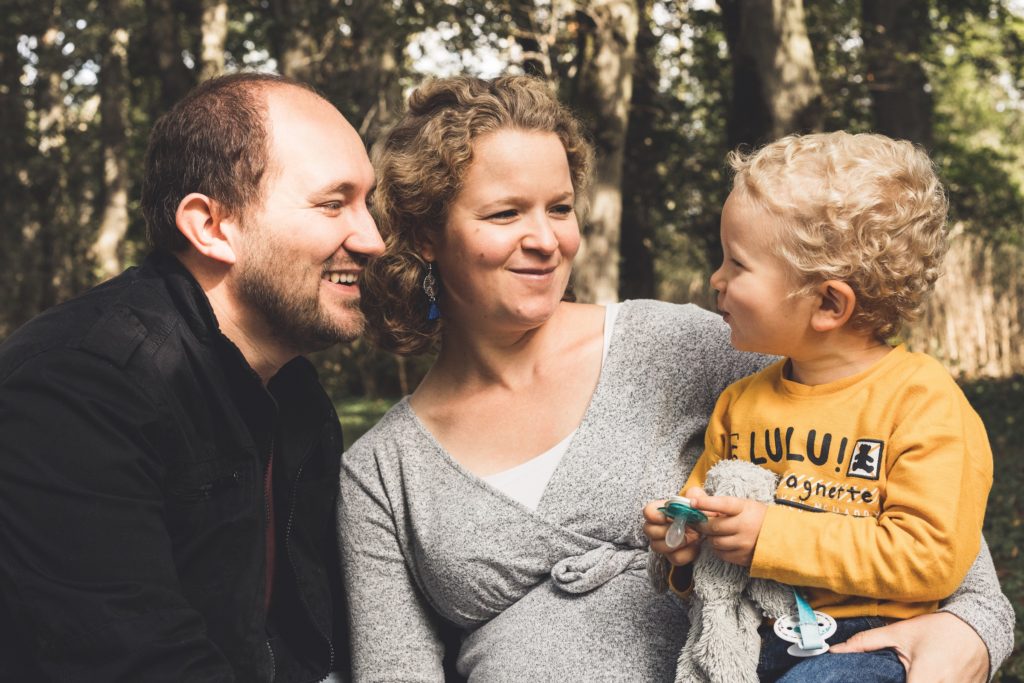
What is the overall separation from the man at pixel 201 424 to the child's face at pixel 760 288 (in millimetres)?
1013

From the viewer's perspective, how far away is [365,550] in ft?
9.43

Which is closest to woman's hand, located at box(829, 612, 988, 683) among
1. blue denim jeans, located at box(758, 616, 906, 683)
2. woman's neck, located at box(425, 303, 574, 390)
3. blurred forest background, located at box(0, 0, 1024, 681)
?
blue denim jeans, located at box(758, 616, 906, 683)

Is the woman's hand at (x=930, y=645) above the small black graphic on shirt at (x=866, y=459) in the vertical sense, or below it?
below

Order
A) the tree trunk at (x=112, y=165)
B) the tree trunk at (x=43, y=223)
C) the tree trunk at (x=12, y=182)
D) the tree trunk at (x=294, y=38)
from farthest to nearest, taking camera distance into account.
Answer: the tree trunk at (x=43, y=223)
the tree trunk at (x=12, y=182)
the tree trunk at (x=112, y=165)
the tree trunk at (x=294, y=38)

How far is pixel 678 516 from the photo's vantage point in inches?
85.3

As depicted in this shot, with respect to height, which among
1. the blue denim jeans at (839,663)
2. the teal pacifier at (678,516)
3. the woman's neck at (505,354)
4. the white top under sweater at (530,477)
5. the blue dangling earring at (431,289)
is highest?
the blue dangling earring at (431,289)

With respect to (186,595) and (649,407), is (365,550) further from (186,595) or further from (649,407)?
(649,407)

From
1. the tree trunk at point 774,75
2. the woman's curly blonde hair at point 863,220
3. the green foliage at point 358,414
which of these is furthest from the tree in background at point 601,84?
the woman's curly blonde hair at point 863,220

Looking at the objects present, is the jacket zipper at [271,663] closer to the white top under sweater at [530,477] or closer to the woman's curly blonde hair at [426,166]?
the white top under sweater at [530,477]

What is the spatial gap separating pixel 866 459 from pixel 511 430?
1.03 m

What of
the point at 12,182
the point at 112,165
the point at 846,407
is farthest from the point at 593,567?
the point at 112,165

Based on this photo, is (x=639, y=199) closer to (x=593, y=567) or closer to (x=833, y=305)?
(x=593, y=567)

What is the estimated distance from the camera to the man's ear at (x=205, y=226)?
266 cm

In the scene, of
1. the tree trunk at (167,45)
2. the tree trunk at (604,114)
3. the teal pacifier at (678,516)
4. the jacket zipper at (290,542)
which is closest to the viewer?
the teal pacifier at (678,516)
